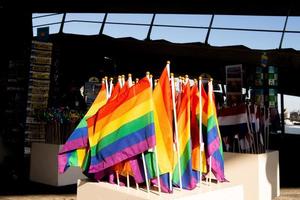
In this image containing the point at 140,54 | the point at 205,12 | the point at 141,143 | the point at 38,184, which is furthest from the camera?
the point at 140,54

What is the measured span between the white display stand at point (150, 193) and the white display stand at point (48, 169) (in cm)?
464

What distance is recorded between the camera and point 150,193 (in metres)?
3.58

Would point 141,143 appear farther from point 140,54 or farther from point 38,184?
point 140,54

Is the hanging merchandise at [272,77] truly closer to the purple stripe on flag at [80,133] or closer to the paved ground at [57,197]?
the paved ground at [57,197]

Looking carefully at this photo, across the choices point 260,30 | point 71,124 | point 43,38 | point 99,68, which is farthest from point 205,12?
point 71,124

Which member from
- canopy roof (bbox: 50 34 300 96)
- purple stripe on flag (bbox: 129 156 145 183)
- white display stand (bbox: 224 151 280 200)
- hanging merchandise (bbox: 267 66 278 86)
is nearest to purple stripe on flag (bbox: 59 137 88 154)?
purple stripe on flag (bbox: 129 156 145 183)

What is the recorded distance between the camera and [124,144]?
362 cm

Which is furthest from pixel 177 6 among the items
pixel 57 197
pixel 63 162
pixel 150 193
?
pixel 150 193

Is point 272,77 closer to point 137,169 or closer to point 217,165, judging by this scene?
point 217,165

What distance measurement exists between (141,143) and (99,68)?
59.5 feet

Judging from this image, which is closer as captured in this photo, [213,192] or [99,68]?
[213,192]

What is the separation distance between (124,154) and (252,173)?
3.77 metres

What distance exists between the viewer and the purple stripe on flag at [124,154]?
3486 millimetres

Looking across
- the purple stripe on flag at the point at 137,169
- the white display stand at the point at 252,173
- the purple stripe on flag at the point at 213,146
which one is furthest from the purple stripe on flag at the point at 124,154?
the white display stand at the point at 252,173
